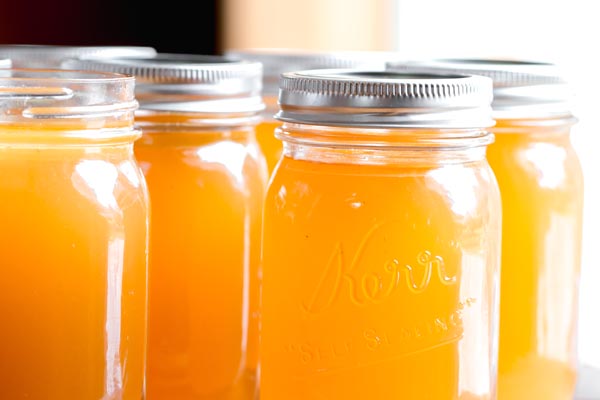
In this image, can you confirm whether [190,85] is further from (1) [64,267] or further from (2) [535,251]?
(2) [535,251]

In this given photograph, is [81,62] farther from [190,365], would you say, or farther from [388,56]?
[388,56]

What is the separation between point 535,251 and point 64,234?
47cm

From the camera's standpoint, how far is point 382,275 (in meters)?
0.78

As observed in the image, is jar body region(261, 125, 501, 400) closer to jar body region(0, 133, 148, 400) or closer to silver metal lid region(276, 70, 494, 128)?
silver metal lid region(276, 70, 494, 128)

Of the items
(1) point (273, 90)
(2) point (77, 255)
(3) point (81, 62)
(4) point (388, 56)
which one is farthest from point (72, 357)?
(4) point (388, 56)

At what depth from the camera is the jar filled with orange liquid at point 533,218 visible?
950mm

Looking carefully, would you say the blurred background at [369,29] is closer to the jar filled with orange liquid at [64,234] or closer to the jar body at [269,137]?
the jar body at [269,137]

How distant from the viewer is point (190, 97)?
877 mm

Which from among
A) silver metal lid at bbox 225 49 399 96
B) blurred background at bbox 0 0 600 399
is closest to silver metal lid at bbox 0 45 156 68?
silver metal lid at bbox 225 49 399 96

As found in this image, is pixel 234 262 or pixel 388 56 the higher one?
pixel 388 56

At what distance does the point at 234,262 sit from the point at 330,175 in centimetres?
17

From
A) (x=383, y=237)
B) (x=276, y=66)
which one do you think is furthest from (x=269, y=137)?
(x=383, y=237)

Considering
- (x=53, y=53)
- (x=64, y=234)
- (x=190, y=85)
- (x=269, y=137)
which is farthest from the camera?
(x=53, y=53)

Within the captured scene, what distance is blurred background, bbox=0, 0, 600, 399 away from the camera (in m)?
2.09
